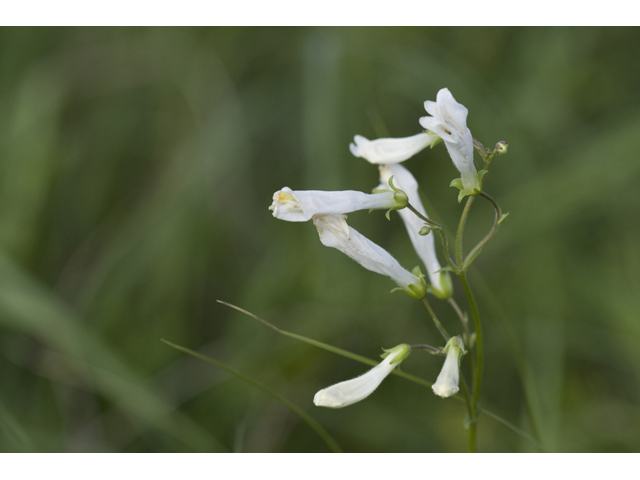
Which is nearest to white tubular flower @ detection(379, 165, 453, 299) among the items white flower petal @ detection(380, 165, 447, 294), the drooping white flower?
white flower petal @ detection(380, 165, 447, 294)

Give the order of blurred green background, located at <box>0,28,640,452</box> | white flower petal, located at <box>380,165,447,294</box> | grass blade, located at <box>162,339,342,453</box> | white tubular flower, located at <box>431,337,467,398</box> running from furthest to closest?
blurred green background, located at <box>0,28,640,452</box>
white flower petal, located at <box>380,165,447,294</box>
grass blade, located at <box>162,339,342,453</box>
white tubular flower, located at <box>431,337,467,398</box>

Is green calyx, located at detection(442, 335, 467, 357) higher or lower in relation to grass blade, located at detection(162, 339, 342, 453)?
higher

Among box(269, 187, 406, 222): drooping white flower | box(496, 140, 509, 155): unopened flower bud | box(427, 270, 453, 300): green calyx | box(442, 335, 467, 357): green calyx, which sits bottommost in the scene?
box(442, 335, 467, 357): green calyx

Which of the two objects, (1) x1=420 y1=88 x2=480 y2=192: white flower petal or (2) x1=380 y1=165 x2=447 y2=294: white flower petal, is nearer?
(1) x1=420 y1=88 x2=480 y2=192: white flower petal

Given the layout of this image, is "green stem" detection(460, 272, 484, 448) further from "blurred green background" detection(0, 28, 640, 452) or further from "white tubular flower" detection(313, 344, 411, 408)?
"blurred green background" detection(0, 28, 640, 452)

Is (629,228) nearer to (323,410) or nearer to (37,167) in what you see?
(323,410)

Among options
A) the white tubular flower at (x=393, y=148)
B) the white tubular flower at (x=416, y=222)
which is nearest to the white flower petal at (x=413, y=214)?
the white tubular flower at (x=416, y=222)

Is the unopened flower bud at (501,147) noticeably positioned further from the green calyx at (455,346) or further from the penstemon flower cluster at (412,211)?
the green calyx at (455,346)

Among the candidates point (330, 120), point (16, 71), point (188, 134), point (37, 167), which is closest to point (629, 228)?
point (330, 120)

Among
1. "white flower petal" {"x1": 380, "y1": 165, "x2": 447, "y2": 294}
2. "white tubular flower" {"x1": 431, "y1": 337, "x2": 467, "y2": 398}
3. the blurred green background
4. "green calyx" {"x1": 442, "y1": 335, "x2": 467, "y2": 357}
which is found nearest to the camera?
"white tubular flower" {"x1": 431, "y1": 337, "x2": 467, "y2": 398}
